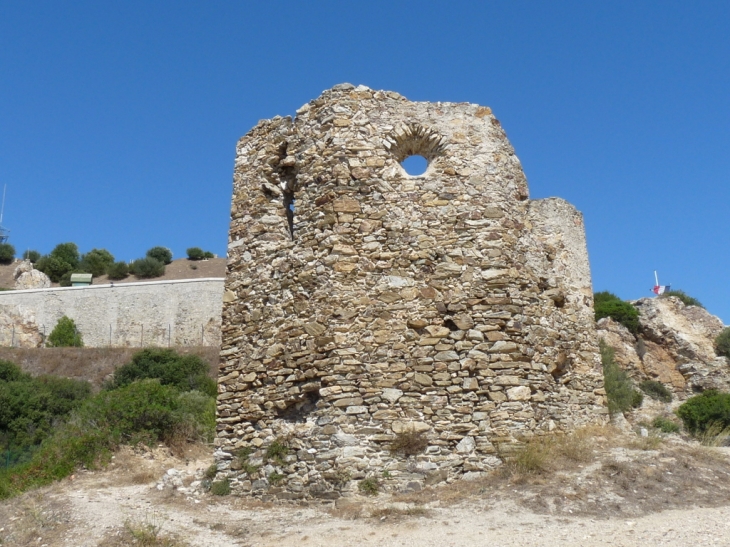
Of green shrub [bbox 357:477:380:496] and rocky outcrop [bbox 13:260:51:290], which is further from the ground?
rocky outcrop [bbox 13:260:51:290]

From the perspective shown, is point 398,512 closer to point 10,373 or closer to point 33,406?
point 33,406

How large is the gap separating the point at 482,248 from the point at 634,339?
19452 mm

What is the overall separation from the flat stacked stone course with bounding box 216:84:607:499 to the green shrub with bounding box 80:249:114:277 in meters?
61.4

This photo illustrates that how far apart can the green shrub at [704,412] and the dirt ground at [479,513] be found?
13377mm

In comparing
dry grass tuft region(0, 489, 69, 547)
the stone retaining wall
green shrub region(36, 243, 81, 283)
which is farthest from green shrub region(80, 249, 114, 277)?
dry grass tuft region(0, 489, 69, 547)

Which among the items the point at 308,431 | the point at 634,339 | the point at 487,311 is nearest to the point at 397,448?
the point at 308,431

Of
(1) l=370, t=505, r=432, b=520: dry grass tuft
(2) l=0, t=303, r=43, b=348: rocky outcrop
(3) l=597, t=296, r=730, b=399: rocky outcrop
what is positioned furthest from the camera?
(2) l=0, t=303, r=43, b=348: rocky outcrop

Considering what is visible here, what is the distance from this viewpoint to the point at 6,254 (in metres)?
68.9

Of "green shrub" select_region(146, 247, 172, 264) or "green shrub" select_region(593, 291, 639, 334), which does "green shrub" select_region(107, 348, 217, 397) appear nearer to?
"green shrub" select_region(593, 291, 639, 334)

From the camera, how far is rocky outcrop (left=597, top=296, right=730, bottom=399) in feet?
76.3

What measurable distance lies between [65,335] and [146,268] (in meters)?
24.4

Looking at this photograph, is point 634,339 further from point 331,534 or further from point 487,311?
point 331,534

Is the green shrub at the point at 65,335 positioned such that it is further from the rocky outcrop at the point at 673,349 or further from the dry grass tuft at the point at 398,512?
the dry grass tuft at the point at 398,512

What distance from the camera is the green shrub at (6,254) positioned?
68.7 metres
